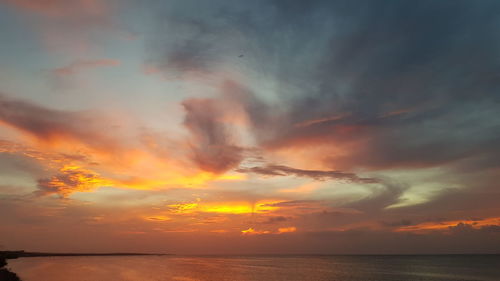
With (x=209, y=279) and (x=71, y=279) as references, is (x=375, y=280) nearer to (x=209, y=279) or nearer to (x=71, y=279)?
(x=209, y=279)

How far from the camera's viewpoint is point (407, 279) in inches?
4508

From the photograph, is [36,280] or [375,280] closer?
[36,280]

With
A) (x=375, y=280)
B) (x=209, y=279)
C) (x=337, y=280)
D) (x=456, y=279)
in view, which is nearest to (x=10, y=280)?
(x=209, y=279)

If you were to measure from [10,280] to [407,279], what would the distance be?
113826 millimetres

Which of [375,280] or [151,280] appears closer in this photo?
[151,280]

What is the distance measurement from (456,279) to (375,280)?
31647 mm

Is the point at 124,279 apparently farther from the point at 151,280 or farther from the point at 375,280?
the point at 375,280

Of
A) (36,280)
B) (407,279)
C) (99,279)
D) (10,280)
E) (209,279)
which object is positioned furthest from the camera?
(407,279)

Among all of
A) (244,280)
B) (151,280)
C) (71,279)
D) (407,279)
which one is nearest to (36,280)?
(71,279)

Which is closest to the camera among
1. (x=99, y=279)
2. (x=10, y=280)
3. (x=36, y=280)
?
(x=10, y=280)

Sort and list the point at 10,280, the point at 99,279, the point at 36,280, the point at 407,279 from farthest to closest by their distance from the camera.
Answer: the point at 407,279 → the point at 99,279 → the point at 36,280 → the point at 10,280

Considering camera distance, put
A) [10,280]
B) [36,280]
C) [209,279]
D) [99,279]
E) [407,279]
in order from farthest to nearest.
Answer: [407,279], [209,279], [99,279], [36,280], [10,280]

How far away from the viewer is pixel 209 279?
107562 millimetres

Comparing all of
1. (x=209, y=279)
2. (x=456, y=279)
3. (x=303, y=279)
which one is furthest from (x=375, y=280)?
(x=209, y=279)
